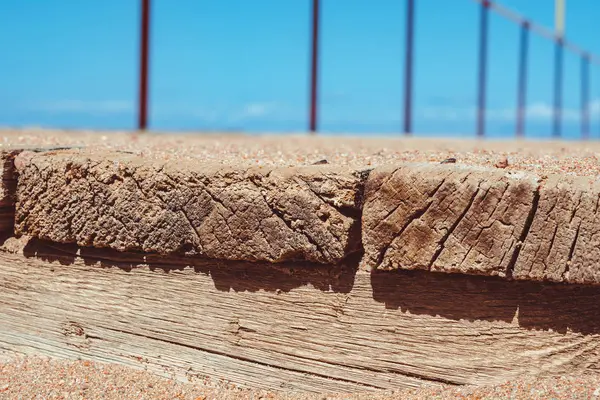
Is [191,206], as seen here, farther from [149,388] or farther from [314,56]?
[314,56]

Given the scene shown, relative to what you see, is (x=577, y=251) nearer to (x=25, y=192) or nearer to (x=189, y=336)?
(x=189, y=336)

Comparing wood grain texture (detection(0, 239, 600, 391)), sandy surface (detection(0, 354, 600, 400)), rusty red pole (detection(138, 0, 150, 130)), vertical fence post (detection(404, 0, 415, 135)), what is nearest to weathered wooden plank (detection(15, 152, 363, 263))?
wood grain texture (detection(0, 239, 600, 391))

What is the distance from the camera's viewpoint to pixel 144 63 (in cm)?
619

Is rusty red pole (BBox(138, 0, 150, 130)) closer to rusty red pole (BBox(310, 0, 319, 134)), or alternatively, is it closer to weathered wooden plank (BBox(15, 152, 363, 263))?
rusty red pole (BBox(310, 0, 319, 134))

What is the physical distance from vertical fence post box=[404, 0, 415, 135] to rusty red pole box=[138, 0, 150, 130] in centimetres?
505

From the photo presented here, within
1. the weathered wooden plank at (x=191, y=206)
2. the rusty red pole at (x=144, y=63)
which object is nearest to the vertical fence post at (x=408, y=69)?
the rusty red pole at (x=144, y=63)

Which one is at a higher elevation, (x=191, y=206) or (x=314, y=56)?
(x=314, y=56)

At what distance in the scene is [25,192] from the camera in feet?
10.2

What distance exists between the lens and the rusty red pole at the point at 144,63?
6.16 metres

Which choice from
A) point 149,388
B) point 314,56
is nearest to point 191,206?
point 149,388

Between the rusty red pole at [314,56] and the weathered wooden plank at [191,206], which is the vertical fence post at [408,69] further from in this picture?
the weathered wooden plank at [191,206]

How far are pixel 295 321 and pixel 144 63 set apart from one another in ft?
13.4

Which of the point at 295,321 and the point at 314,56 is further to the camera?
the point at 314,56

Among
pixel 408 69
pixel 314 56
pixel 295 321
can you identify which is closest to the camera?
pixel 295 321
